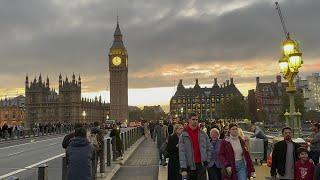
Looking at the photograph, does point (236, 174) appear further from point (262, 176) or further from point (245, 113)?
point (245, 113)

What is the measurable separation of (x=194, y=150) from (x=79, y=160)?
7.62 ft

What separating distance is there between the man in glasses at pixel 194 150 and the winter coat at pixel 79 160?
1.90m

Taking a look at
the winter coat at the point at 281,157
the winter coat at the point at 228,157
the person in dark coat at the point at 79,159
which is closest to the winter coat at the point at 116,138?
the person in dark coat at the point at 79,159

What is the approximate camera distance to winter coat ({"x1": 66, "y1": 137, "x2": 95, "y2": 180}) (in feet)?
34.7

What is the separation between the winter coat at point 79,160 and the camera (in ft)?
34.7

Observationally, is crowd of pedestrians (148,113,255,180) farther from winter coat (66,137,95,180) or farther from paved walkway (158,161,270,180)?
paved walkway (158,161,270,180)

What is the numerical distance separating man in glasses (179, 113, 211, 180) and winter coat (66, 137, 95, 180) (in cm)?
190

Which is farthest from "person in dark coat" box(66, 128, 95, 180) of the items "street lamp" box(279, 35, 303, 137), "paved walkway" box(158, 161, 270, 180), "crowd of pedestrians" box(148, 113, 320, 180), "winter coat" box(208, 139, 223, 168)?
"street lamp" box(279, 35, 303, 137)

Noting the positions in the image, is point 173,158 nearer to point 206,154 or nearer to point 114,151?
point 206,154

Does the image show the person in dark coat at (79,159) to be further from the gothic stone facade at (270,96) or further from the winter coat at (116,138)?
the gothic stone facade at (270,96)

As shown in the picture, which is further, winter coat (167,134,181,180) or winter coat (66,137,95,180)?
winter coat (167,134,181,180)

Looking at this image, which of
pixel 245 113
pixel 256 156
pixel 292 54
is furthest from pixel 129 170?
pixel 245 113

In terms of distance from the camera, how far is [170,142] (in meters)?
12.8

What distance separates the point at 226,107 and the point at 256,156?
5128 inches
